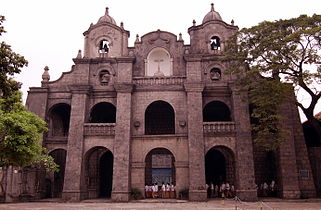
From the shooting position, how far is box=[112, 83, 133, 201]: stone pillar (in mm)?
20266

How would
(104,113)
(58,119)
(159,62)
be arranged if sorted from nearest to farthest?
1. (159,62)
2. (58,119)
3. (104,113)

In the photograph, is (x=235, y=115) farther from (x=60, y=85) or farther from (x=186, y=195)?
(x=60, y=85)

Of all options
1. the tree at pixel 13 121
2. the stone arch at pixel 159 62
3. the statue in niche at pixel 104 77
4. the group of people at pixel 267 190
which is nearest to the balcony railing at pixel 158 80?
the stone arch at pixel 159 62

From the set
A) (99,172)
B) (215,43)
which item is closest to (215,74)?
(215,43)

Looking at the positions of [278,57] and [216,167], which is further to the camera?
[216,167]

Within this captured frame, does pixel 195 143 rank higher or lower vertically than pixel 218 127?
lower

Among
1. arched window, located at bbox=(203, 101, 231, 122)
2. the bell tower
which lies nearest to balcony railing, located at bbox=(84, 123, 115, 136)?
the bell tower

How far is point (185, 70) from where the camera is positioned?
23.5 m

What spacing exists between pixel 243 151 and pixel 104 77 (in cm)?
1116

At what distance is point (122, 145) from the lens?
21.0 meters

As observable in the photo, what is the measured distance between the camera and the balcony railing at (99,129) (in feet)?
71.5

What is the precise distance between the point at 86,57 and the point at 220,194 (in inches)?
560

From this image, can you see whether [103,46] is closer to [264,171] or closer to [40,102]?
[40,102]

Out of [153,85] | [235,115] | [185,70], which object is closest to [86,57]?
[153,85]
